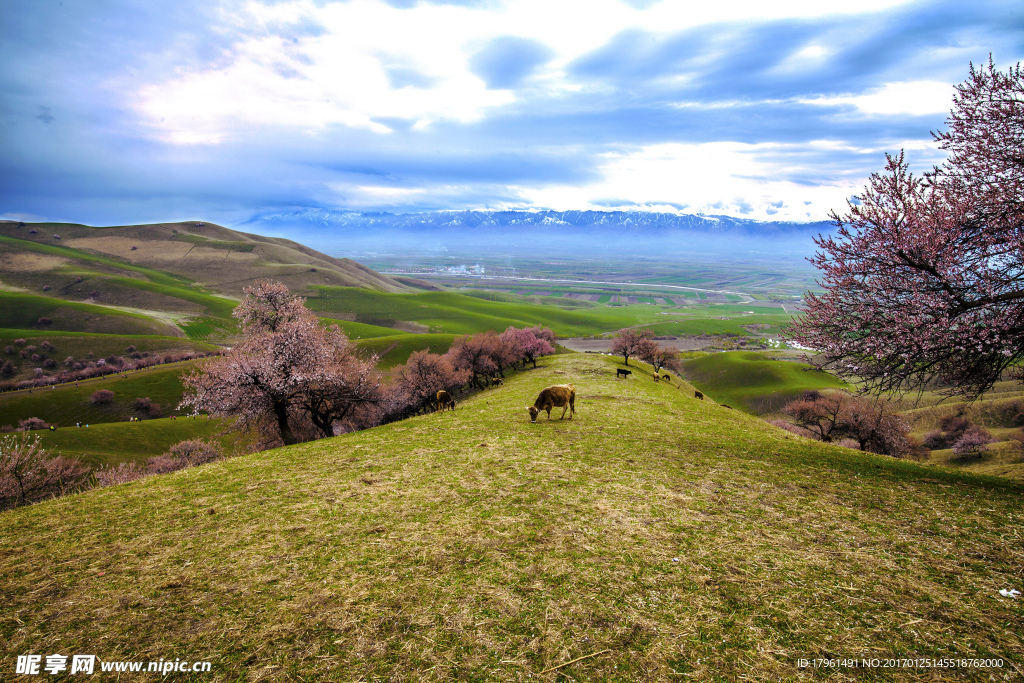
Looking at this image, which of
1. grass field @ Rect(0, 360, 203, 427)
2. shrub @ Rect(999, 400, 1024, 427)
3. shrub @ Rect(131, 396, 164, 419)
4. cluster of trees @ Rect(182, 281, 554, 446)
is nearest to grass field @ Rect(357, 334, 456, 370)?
grass field @ Rect(0, 360, 203, 427)

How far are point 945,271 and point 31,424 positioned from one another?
10525cm

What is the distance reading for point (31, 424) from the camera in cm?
6331

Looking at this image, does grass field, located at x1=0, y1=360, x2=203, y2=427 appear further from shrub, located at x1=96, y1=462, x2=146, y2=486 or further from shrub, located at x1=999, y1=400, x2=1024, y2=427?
shrub, located at x1=999, y1=400, x2=1024, y2=427

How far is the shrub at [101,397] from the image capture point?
72.1 m

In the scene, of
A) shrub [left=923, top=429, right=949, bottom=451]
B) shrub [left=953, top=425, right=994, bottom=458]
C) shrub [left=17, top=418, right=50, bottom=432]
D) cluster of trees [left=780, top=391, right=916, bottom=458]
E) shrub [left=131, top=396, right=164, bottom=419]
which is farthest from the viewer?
shrub [left=131, top=396, right=164, bottom=419]

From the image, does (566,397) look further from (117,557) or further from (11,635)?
(11,635)

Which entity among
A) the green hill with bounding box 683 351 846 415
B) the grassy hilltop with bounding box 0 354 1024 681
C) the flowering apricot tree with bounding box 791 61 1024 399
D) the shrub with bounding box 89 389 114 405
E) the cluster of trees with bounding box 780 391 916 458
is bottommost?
the green hill with bounding box 683 351 846 415

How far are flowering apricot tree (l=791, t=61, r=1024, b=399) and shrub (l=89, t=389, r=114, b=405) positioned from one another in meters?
104

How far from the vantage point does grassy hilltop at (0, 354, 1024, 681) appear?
6.32 m

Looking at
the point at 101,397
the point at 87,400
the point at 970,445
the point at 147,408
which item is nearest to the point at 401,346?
the point at 147,408

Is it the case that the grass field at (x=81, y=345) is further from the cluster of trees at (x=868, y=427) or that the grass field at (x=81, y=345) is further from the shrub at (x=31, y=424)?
the cluster of trees at (x=868, y=427)

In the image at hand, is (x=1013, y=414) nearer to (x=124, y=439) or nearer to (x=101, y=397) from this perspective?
(x=124, y=439)

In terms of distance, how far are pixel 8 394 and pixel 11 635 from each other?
10785 cm

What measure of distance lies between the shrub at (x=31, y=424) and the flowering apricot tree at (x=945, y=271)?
10083 cm
